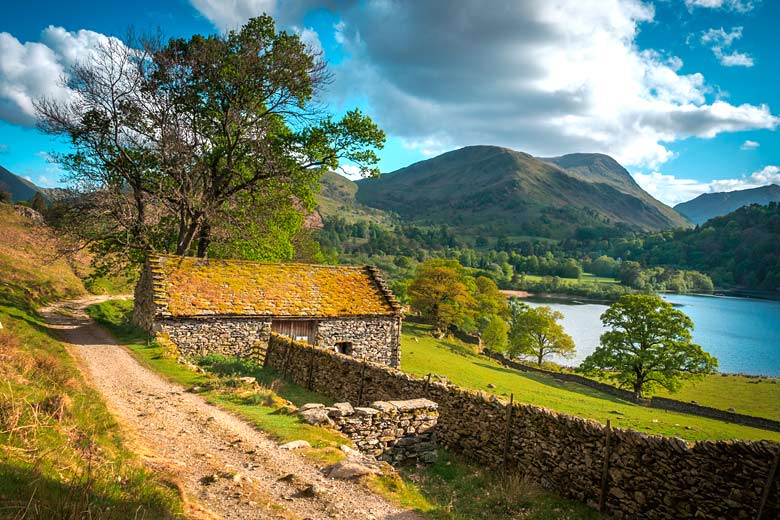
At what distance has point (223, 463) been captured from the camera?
28.0 feet

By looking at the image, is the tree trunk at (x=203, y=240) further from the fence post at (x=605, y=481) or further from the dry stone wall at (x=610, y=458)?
the fence post at (x=605, y=481)

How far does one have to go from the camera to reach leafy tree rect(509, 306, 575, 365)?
63.8 metres

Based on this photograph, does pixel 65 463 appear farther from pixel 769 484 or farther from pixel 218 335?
pixel 218 335

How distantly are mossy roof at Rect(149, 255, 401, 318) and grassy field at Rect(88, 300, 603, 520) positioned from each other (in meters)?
4.74

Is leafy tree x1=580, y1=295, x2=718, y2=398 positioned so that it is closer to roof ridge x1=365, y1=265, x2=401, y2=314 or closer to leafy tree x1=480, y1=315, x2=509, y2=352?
leafy tree x1=480, y1=315, x2=509, y2=352

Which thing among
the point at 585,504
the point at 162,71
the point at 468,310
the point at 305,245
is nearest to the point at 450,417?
the point at 585,504

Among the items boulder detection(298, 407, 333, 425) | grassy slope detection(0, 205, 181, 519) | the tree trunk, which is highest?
the tree trunk

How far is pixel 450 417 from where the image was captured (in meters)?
13.3

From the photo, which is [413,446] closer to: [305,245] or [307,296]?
[307,296]

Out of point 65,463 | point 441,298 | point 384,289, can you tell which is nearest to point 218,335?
Answer: point 384,289

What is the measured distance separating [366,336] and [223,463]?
16129 mm

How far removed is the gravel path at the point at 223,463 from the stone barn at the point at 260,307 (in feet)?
21.5

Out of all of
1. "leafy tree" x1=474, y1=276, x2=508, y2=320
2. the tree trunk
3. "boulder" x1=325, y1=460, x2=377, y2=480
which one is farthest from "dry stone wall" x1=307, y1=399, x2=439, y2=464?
"leafy tree" x1=474, y1=276, x2=508, y2=320

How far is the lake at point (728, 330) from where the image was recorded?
236ft
